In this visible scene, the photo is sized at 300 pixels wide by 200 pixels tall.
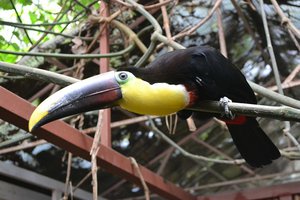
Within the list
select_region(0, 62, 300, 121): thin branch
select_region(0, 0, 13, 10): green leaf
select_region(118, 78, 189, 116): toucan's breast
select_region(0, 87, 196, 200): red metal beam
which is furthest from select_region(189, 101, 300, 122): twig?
select_region(0, 0, 13, 10): green leaf

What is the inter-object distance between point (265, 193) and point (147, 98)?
2.19m

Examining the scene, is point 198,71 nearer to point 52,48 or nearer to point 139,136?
point 52,48

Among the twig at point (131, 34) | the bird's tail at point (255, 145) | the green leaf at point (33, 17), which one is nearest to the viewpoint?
the bird's tail at point (255, 145)

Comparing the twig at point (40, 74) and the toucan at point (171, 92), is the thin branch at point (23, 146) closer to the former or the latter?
the toucan at point (171, 92)

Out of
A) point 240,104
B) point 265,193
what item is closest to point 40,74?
point 240,104

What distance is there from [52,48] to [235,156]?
1.56 m

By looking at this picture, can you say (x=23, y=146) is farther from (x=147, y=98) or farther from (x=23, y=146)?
(x=147, y=98)

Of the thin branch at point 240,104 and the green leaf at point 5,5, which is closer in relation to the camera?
the thin branch at point 240,104

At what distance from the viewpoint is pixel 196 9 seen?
2713 mm

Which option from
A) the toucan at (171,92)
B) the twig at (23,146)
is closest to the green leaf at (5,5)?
the twig at (23,146)

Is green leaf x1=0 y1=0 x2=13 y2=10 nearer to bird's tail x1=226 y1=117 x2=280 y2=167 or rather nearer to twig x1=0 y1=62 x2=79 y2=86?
twig x1=0 y1=62 x2=79 y2=86

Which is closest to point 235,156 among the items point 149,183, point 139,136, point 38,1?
point 139,136

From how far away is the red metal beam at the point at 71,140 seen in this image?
180 cm

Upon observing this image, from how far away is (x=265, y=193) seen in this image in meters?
3.36
